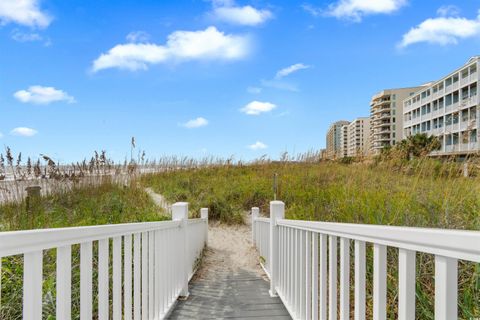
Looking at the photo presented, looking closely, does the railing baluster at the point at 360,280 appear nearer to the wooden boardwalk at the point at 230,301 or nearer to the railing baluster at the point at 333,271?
the railing baluster at the point at 333,271

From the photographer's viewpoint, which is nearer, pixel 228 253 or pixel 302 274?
pixel 302 274

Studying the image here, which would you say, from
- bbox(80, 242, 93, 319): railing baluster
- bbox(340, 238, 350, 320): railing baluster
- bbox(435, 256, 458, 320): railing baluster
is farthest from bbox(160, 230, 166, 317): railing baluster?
bbox(435, 256, 458, 320): railing baluster

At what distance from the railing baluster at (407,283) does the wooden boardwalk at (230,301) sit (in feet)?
7.18

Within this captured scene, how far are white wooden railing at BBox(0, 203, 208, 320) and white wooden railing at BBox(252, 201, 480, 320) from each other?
117 centimetres

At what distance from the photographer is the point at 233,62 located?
352 inches

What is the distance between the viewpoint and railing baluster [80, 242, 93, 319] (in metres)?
1.37

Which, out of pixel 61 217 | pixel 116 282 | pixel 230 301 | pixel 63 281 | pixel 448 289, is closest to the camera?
pixel 448 289

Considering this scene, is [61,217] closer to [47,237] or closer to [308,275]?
[308,275]

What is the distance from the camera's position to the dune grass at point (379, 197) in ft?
7.64

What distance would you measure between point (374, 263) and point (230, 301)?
2.53 meters

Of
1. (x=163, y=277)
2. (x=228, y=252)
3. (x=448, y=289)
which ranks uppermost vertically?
(x=448, y=289)

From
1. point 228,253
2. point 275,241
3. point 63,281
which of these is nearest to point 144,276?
point 63,281

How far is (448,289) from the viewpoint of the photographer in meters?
0.85

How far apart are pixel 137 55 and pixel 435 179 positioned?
7204mm
